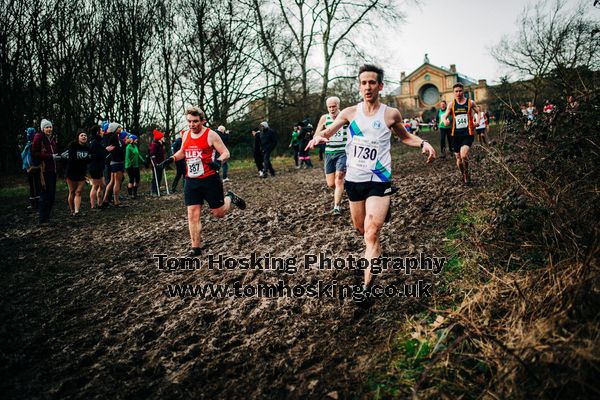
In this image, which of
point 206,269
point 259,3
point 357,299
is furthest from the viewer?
point 259,3

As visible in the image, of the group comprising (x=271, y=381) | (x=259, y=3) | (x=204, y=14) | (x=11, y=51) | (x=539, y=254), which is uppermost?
(x=259, y=3)

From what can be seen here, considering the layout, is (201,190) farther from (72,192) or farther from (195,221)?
(72,192)

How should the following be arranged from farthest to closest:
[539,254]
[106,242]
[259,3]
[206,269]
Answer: [259,3] → [106,242] → [206,269] → [539,254]

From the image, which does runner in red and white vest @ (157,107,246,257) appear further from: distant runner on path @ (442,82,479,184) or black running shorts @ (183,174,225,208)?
distant runner on path @ (442,82,479,184)

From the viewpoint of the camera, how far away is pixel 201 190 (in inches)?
217

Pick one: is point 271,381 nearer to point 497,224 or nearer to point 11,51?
point 497,224

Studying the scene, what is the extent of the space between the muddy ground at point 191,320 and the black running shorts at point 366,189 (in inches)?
39.2

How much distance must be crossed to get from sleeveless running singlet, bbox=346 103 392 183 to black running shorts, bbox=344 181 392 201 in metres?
0.04

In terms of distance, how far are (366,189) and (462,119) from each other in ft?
17.5

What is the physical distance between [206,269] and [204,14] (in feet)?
78.9

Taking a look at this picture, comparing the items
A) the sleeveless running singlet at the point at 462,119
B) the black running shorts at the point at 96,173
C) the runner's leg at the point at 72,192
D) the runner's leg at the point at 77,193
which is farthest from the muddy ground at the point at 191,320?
the black running shorts at the point at 96,173

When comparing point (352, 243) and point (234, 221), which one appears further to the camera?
point (234, 221)

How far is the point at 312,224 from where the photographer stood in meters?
6.92

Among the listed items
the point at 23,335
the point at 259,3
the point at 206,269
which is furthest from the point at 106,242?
the point at 259,3
